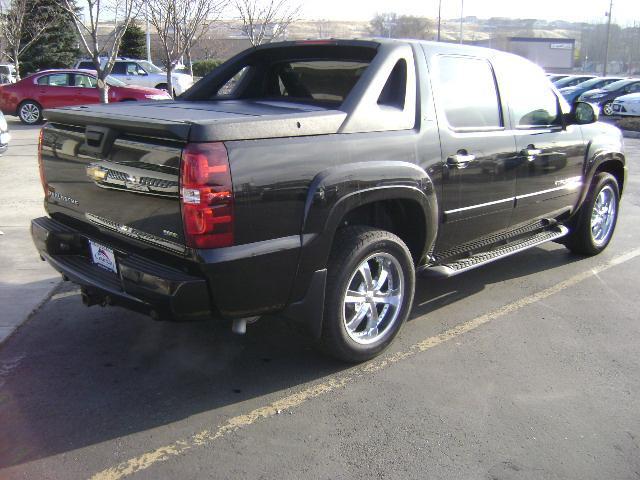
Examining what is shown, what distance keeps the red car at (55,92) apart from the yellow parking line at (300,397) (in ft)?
50.9

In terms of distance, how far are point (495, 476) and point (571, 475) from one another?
1.15 ft

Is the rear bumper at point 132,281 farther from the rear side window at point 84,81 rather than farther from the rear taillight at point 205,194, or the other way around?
the rear side window at point 84,81

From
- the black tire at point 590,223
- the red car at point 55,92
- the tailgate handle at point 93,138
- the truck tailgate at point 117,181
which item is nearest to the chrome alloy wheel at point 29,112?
the red car at point 55,92

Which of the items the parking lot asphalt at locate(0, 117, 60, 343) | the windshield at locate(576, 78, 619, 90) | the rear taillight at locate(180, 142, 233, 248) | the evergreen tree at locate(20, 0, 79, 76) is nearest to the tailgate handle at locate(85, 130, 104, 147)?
the rear taillight at locate(180, 142, 233, 248)

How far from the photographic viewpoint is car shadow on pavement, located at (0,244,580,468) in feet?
10.6

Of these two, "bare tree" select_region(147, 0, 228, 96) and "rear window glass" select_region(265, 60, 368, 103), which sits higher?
"bare tree" select_region(147, 0, 228, 96)

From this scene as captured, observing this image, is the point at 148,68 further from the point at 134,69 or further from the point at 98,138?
the point at 98,138

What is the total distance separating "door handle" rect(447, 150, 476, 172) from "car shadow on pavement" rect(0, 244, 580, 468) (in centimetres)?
122

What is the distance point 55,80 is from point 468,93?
55.7ft

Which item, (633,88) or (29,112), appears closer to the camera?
(29,112)

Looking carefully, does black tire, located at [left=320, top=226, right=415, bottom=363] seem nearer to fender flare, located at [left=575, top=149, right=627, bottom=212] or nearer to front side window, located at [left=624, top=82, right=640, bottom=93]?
fender flare, located at [left=575, top=149, right=627, bottom=212]

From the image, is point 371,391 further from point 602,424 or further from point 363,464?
point 602,424

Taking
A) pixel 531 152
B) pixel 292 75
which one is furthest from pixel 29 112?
pixel 531 152

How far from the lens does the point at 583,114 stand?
5.49m
